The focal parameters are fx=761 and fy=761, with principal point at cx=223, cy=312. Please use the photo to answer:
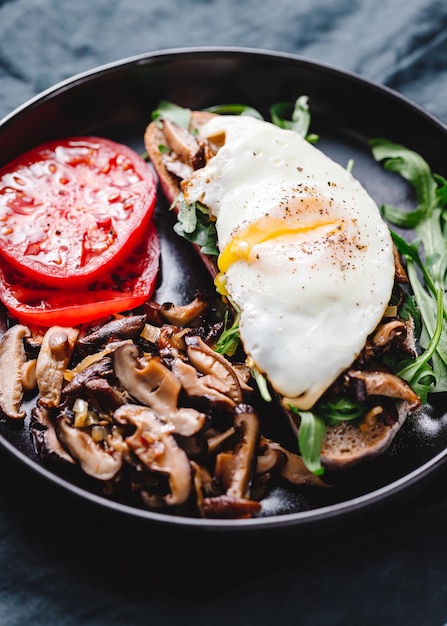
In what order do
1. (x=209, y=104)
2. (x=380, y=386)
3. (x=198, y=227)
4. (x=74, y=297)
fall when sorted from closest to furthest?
(x=380, y=386) → (x=74, y=297) → (x=198, y=227) → (x=209, y=104)

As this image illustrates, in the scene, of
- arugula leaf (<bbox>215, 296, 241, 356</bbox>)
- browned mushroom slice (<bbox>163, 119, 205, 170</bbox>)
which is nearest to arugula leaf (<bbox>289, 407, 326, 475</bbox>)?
arugula leaf (<bbox>215, 296, 241, 356</bbox>)

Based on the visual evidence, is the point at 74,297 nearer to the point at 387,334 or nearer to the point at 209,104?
the point at 387,334

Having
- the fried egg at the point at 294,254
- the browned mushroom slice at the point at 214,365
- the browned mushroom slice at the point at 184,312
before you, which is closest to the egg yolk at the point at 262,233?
the fried egg at the point at 294,254

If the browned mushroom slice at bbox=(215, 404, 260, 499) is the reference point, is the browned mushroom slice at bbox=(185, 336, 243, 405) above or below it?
above

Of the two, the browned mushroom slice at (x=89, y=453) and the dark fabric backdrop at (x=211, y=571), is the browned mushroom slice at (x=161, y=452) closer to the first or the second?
the browned mushroom slice at (x=89, y=453)

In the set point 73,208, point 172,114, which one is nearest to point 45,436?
point 73,208

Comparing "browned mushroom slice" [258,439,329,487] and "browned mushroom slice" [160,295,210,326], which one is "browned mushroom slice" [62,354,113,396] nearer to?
"browned mushroom slice" [160,295,210,326]

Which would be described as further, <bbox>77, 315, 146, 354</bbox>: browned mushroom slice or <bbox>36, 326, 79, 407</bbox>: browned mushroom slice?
<bbox>77, 315, 146, 354</bbox>: browned mushroom slice
